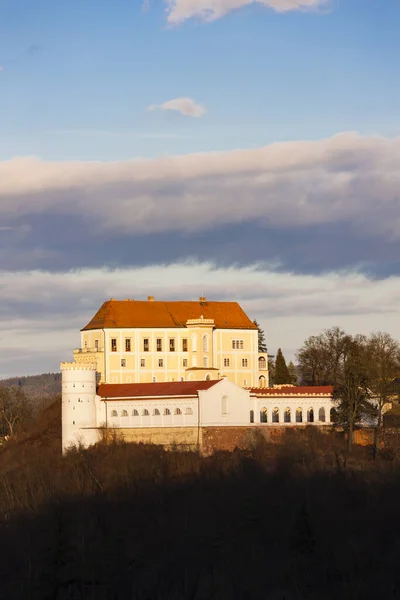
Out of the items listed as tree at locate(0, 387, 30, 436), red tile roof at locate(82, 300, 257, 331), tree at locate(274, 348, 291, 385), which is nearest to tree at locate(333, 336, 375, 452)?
red tile roof at locate(82, 300, 257, 331)

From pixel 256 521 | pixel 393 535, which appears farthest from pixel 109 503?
pixel 393 535

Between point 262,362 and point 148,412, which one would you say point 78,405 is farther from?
point 262,362

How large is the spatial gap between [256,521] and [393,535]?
6.80m

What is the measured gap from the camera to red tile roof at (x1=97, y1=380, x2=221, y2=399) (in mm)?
86375

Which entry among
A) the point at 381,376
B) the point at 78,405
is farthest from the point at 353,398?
the point at 78,405

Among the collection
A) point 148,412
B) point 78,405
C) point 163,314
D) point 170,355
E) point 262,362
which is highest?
point 163,314

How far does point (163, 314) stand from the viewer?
322 feet

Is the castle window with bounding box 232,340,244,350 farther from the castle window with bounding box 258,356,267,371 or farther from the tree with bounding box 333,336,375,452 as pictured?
the tree with bounding box 333,336,375,452

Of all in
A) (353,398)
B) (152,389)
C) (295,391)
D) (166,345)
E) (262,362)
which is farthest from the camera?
(262,362)

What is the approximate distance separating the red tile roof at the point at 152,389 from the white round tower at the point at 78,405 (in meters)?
1.07

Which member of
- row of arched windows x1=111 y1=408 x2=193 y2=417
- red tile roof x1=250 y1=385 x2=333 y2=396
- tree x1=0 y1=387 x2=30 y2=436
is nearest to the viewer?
Answer: row of arched windows x1=111 y1=408 x2=193 y2=417

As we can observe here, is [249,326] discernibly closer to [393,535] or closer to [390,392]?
[390,392]

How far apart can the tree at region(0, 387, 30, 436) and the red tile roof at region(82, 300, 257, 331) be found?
16702mm

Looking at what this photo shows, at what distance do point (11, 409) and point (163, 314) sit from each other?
2209cm
